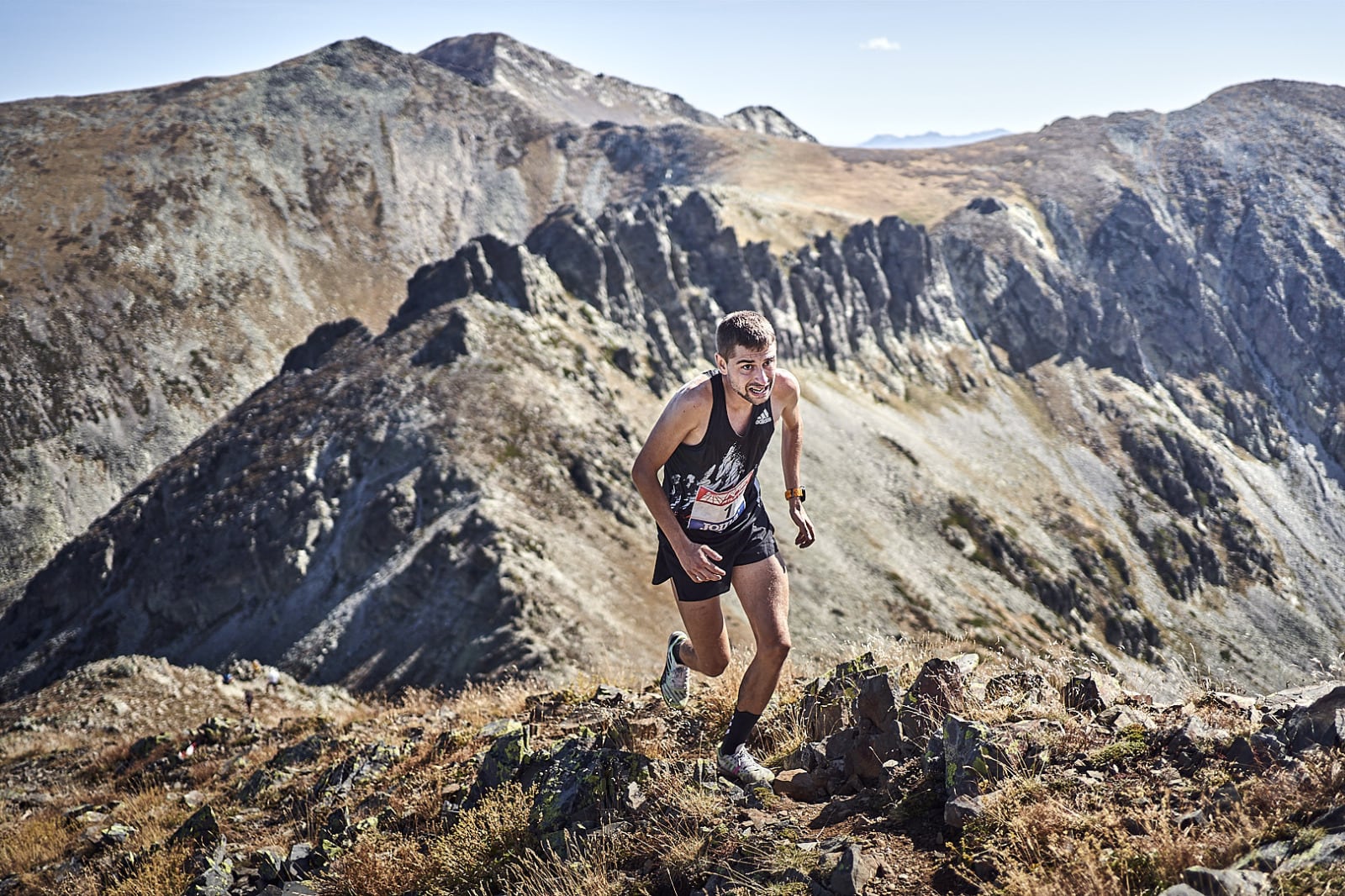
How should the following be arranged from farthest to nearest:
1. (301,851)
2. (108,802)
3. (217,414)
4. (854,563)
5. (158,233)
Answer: (158,233) → (217,414) → (854,563) → (108,802) → (301,851)

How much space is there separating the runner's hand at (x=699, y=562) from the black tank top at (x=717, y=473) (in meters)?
0.52

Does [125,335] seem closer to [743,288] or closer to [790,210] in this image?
[743,288]

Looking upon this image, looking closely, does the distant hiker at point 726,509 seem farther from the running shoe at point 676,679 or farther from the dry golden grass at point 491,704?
the dry golden grass at point 491,704

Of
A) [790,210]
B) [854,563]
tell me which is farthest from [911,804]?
[790,210]

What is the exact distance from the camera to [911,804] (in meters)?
6.35

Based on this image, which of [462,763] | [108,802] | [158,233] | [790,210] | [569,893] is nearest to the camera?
[569,893]

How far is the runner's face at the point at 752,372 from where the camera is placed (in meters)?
6.88

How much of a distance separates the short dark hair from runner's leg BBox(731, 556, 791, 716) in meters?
1.94

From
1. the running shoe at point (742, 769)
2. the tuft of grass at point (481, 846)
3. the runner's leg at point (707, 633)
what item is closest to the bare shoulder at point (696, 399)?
the runner's leg at point (707, 633)

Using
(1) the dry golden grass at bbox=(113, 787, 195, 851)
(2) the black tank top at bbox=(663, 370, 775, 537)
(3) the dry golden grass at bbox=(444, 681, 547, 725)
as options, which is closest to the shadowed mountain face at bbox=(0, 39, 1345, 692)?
(2) the black tank top at bbox=(663, 370, 775, 537)

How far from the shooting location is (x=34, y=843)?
34.3ft

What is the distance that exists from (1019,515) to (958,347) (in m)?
38.6

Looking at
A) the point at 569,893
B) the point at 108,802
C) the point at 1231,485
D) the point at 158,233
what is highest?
the point at 158,233

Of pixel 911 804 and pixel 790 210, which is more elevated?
pixel 790 210
